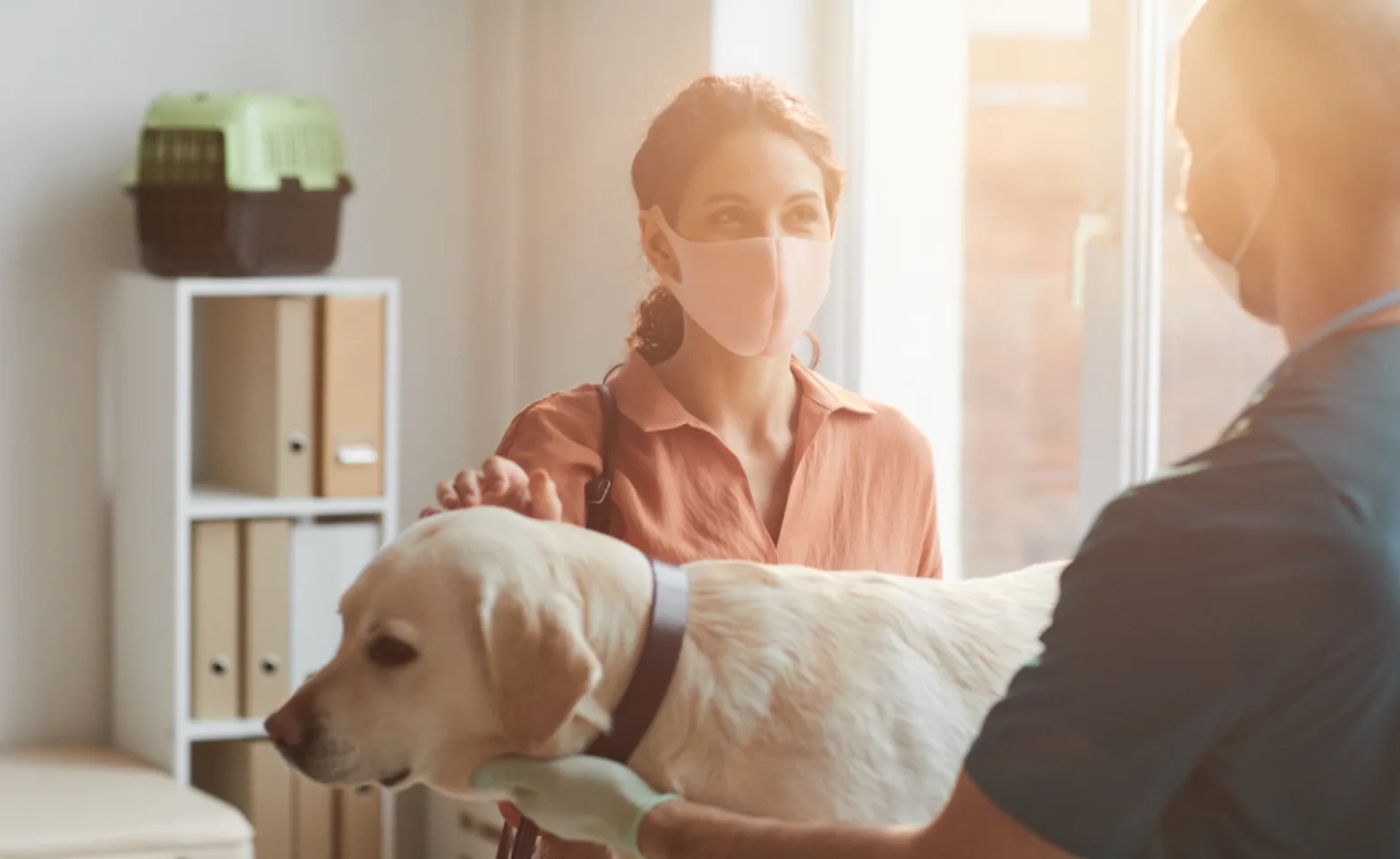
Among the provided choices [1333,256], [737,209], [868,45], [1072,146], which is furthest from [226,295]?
[1333,256]

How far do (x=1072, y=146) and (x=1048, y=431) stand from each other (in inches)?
26.1

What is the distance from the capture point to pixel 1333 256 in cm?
93

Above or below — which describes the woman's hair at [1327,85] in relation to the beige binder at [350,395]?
above

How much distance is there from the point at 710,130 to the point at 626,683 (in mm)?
613

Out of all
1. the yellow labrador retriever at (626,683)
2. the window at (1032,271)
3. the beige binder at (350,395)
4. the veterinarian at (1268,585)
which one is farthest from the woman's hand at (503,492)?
the beige binder at (350,395)

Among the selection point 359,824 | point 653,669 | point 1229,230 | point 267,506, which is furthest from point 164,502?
point 1229,230

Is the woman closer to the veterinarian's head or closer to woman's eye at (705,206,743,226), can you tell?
woman's eye at (705,206,743,226)

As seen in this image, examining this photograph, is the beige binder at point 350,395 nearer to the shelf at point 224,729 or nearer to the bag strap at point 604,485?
the shelf at point 224,729

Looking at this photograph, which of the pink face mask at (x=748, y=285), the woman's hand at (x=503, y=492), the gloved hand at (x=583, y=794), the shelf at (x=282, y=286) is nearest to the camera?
the gloved hand at (x=583, y=794)

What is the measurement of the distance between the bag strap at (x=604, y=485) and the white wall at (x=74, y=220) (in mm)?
2005

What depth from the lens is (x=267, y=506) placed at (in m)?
2.99

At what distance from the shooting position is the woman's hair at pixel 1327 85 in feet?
2.91

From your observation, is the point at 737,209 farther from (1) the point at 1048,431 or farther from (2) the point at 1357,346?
(1) the point at 1048,431

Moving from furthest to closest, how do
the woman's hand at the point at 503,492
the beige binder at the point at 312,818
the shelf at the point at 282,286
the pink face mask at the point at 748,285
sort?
the beige binder at the point at 312,818 < the shelf at the point at 282,286 < the pink face mask at the point at 748,285 < the woman's hand at the point at 503,492
